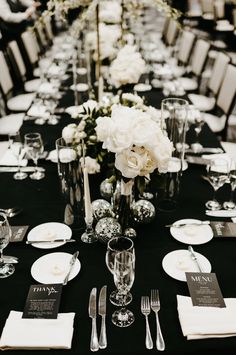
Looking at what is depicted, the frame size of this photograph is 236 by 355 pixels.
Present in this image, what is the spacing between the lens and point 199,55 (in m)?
4.70

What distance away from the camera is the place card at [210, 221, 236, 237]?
166cm

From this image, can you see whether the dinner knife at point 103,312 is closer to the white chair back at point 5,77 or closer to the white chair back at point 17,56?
the white chair back at point 5,77

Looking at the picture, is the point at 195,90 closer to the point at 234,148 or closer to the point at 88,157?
the point at 234,148

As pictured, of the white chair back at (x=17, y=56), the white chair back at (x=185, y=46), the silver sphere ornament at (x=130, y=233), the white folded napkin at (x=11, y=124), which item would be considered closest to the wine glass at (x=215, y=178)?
the silver sphere ornament at (x=130, y=233)

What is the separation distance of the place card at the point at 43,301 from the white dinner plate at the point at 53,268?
41mm

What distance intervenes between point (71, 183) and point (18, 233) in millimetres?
299

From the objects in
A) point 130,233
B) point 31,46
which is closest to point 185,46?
point 31,46

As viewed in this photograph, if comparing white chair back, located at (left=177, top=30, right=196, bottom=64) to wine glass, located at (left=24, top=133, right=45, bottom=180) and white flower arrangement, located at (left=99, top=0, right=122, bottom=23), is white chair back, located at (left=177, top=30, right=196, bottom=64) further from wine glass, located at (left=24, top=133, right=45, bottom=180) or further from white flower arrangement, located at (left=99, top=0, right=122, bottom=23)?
wine glass, located at (left=24, top=133, right=45, bottom=180)

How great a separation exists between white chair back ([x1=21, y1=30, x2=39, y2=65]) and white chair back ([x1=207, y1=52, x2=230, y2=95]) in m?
2.44

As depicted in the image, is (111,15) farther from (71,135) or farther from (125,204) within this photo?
(125,204)

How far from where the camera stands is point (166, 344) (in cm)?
119

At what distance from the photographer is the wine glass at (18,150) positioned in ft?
7.00

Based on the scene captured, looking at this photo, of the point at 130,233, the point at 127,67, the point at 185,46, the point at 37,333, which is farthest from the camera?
the point at 185,46

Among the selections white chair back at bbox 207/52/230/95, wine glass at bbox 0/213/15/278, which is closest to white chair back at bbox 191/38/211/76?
white chair back at bbox 207/52/230/95
